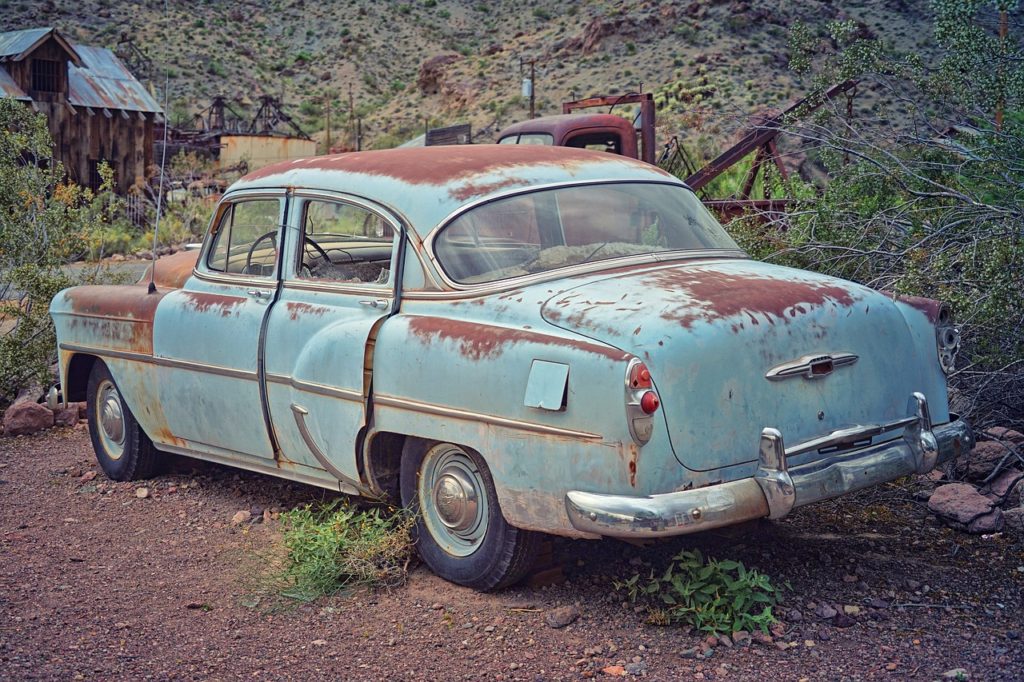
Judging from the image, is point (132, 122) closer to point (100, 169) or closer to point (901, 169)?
point (100, 169)

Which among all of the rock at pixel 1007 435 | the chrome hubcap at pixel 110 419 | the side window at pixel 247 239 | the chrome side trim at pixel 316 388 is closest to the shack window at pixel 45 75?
the chrome hubcap at pixel 110 419

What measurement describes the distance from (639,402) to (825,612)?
3.74ft

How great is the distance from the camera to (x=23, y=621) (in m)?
4.18

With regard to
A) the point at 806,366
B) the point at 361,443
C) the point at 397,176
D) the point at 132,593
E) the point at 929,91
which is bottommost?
the point at 132,593

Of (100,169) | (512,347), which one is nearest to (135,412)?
(512,347)

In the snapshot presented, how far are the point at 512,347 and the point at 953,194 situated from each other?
3682 millimetres

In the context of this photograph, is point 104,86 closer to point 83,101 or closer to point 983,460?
point 83,101

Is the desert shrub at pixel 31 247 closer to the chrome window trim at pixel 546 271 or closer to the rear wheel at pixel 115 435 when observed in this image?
the rear wheel at pixel 115 435

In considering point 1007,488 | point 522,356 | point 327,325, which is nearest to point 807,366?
point 522,356

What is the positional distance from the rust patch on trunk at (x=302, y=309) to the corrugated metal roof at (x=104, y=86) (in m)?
22.6

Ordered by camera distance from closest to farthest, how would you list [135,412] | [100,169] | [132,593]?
[132,593], [135,412], [100,169]

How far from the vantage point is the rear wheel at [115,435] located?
6.05 meters

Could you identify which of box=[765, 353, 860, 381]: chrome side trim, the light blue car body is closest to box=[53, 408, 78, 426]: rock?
the light blue car body

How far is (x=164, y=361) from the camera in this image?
17.9ft
